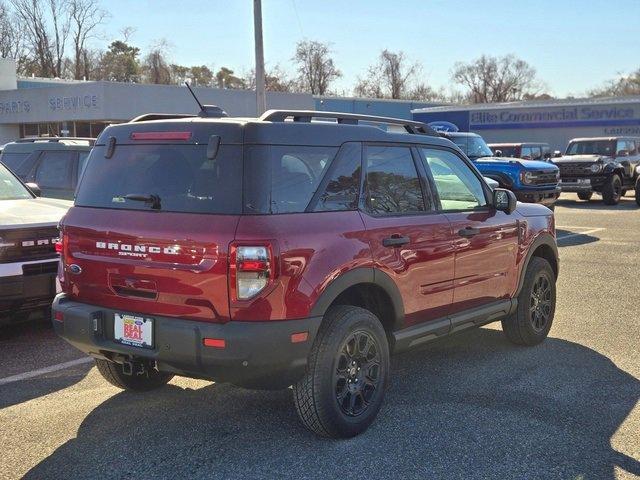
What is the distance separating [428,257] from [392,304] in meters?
0.46

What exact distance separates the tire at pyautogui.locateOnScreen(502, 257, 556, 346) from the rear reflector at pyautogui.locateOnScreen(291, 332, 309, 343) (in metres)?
2.79

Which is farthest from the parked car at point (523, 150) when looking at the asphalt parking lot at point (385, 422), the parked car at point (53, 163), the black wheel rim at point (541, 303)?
the asphalt parking lot at point (385, 422)

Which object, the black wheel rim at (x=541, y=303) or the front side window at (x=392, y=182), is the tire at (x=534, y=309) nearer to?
the black wheel rim at (x=541, y=303)

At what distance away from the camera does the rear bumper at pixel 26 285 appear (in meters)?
5.55

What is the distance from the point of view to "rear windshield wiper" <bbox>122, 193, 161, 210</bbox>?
3.79m

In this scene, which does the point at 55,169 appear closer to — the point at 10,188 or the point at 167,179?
the point at 10,188

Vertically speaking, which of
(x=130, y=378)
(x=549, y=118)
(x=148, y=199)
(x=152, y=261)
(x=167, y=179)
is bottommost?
(x=130, y=378)

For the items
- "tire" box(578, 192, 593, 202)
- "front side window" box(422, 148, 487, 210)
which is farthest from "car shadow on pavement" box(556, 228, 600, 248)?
"tire" box(578, 192, 593, 202)

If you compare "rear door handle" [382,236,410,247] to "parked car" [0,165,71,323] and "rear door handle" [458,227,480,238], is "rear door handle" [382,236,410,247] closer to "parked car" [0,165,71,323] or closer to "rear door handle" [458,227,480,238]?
"rear door handle" [458,227,480,238]

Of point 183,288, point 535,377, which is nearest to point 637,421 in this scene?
point 535,377

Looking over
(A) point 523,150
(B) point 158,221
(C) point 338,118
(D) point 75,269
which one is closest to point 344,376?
(B) point 158,221

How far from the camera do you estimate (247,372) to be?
3.48m

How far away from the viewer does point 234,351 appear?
11.2ft

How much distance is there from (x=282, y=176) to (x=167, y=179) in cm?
68
